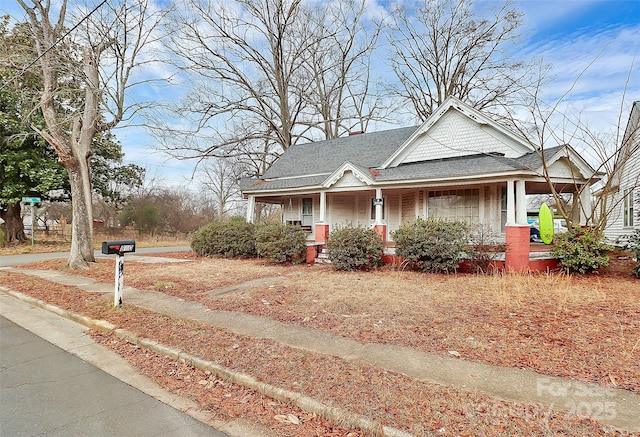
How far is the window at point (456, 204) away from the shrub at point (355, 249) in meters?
2.70

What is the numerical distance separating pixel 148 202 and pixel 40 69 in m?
21.1

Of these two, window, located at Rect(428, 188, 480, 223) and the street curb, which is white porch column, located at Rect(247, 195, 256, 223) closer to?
window, located at Rect(428, 188, 480, 223)

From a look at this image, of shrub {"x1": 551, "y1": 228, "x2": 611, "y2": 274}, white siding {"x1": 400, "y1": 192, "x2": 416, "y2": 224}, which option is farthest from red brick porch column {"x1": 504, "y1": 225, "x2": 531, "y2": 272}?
white siding {"x1": 400, "y1": 192, "x2": 416, "y2": 224}

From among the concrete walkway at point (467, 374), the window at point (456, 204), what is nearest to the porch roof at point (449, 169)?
the window at point (456, 204)

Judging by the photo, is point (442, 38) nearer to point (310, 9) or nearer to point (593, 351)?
point (310, 9)

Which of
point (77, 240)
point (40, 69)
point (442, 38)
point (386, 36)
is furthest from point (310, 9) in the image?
point (77, 240)

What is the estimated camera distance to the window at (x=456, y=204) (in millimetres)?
11758

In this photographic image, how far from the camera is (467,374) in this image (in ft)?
10.9

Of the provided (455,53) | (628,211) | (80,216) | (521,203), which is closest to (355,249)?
(521,203)

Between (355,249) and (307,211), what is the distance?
637 centimetres

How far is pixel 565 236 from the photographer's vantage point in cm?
918

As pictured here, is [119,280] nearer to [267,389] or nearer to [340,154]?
[267,389]

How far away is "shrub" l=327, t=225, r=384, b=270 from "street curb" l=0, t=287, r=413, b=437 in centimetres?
640

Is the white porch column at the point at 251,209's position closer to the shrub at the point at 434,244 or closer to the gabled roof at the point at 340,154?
the gabled roof at the point at 340,154
